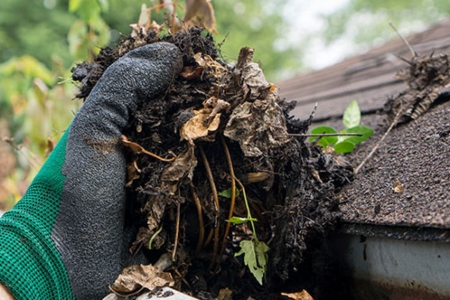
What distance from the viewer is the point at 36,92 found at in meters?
2.13

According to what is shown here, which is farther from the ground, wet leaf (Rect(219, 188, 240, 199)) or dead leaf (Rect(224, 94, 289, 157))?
dead leaf (Rect(224, 94, 289, 157))

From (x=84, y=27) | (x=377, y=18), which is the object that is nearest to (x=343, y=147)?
(x=84, y=27)

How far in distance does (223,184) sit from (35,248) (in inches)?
14.6

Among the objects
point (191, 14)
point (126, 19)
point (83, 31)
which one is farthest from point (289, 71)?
point (191, 14)

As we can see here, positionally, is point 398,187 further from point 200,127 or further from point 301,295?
point 200,127

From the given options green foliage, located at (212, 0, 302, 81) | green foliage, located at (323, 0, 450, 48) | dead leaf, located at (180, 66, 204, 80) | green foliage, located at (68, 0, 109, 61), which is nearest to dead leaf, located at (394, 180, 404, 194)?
dead leaf, located at (180, 66, 204, 80)

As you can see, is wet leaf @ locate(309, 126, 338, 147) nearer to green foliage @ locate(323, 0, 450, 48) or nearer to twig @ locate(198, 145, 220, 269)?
twig @ locate(198, 145, 220, 269)

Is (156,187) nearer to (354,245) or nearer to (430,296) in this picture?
(354,245)

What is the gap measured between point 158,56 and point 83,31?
1589 millimetres

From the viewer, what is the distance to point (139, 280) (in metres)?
0.89

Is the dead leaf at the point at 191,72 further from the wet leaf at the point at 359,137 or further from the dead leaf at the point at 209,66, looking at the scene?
the wet leaf at the point at 359,137

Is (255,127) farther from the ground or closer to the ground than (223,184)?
farther from the ground

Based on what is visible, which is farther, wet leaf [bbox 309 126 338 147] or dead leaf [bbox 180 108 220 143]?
wet leaf [bbox 309 126 338 147]

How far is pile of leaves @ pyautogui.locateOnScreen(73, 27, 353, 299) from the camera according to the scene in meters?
0.92
